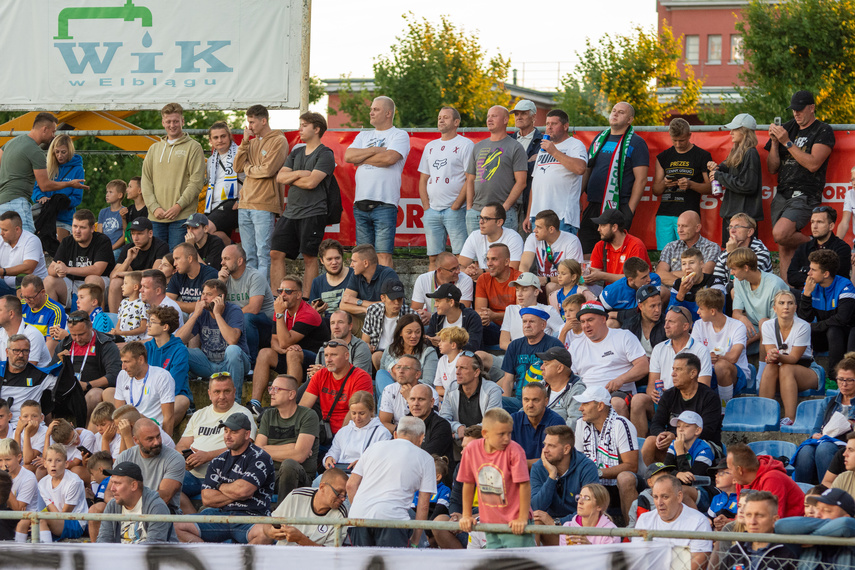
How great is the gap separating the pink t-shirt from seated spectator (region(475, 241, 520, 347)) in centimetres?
400

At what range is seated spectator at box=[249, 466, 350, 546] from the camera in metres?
8.07

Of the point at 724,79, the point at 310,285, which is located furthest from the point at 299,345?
the point at 724,79

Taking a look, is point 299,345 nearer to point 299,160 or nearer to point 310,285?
point 310,285

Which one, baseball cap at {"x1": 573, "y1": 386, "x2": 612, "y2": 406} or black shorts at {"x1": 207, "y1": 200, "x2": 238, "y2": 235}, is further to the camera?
black shorts at {"x1": 207, "y1": 200, "x2": 238, "y2": 235}

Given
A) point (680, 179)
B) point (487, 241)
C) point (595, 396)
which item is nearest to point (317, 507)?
point (595, 396)

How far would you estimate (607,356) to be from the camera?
9898mm

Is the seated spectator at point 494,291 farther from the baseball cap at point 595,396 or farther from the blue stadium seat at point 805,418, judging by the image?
the blue stadium seat at point 805,418

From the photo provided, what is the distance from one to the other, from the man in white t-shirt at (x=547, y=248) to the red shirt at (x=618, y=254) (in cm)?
19

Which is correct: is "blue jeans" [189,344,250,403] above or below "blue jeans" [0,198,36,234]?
below

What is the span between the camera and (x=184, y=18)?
13.9 m

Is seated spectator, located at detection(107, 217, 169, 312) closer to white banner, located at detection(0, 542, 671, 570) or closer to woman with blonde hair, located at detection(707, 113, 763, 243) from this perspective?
white banner, located at detection(0, 542, 671, 570)

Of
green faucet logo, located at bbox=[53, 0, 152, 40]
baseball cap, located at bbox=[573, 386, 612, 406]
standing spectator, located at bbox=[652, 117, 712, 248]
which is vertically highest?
green faucet logo, located at bbox=[53, 0, 152, 40]

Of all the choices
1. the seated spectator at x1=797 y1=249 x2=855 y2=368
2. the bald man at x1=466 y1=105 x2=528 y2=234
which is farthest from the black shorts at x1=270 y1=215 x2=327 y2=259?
the seated spectator at x1=797 y1=249 x2=855 y2=368

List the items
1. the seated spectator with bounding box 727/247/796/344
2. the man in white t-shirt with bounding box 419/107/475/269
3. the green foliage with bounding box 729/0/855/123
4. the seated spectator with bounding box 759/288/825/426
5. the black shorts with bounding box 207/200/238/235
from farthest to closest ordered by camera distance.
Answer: the green foliage with bounding box 729/0/855/123, the black shorts with bounding box 207/200/238/235, the man in white t-shirt with bounding box 419/107/475/269, the seated spectator with bounding box 727/247/796/344, the seated spectator with bounding box 759/288/825/426
